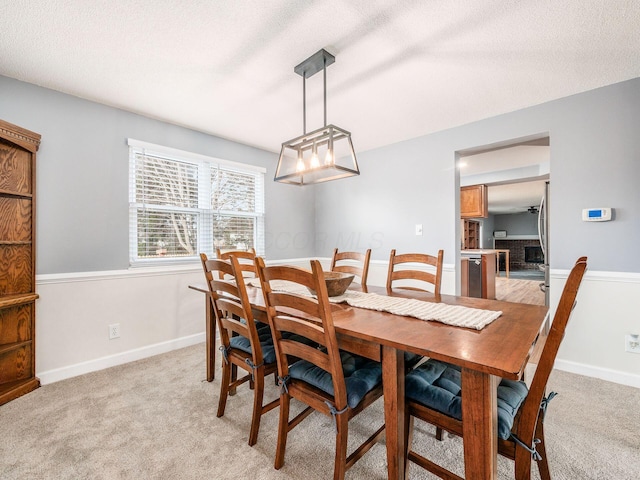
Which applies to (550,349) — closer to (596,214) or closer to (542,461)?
(542,461)

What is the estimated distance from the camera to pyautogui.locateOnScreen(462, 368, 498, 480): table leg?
37.9 inches

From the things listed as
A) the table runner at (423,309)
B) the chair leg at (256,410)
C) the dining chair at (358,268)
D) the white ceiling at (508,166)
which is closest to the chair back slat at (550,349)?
the table runner at (423,309)

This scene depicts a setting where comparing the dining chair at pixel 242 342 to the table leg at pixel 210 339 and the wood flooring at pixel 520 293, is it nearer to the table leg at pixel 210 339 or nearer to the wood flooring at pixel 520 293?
the table leg at pixel 210 339

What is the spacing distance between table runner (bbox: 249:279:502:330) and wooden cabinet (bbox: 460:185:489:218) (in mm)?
3624

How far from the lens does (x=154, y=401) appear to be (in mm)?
2014

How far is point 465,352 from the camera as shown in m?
0.98

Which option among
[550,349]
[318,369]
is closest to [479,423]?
[550,349]

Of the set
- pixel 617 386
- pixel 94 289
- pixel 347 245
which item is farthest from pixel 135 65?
pixel 617 386

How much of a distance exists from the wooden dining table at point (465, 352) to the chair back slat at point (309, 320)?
0.09 m

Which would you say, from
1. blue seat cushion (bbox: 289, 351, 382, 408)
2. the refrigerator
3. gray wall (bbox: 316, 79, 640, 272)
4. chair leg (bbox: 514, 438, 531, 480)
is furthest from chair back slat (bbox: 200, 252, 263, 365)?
the refrigerator

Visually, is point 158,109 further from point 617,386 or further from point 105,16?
point 617,386

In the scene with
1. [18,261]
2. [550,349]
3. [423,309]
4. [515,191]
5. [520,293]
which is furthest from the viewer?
[515,191]

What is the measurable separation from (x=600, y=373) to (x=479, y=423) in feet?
7.15

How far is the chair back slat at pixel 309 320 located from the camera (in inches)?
45.8
